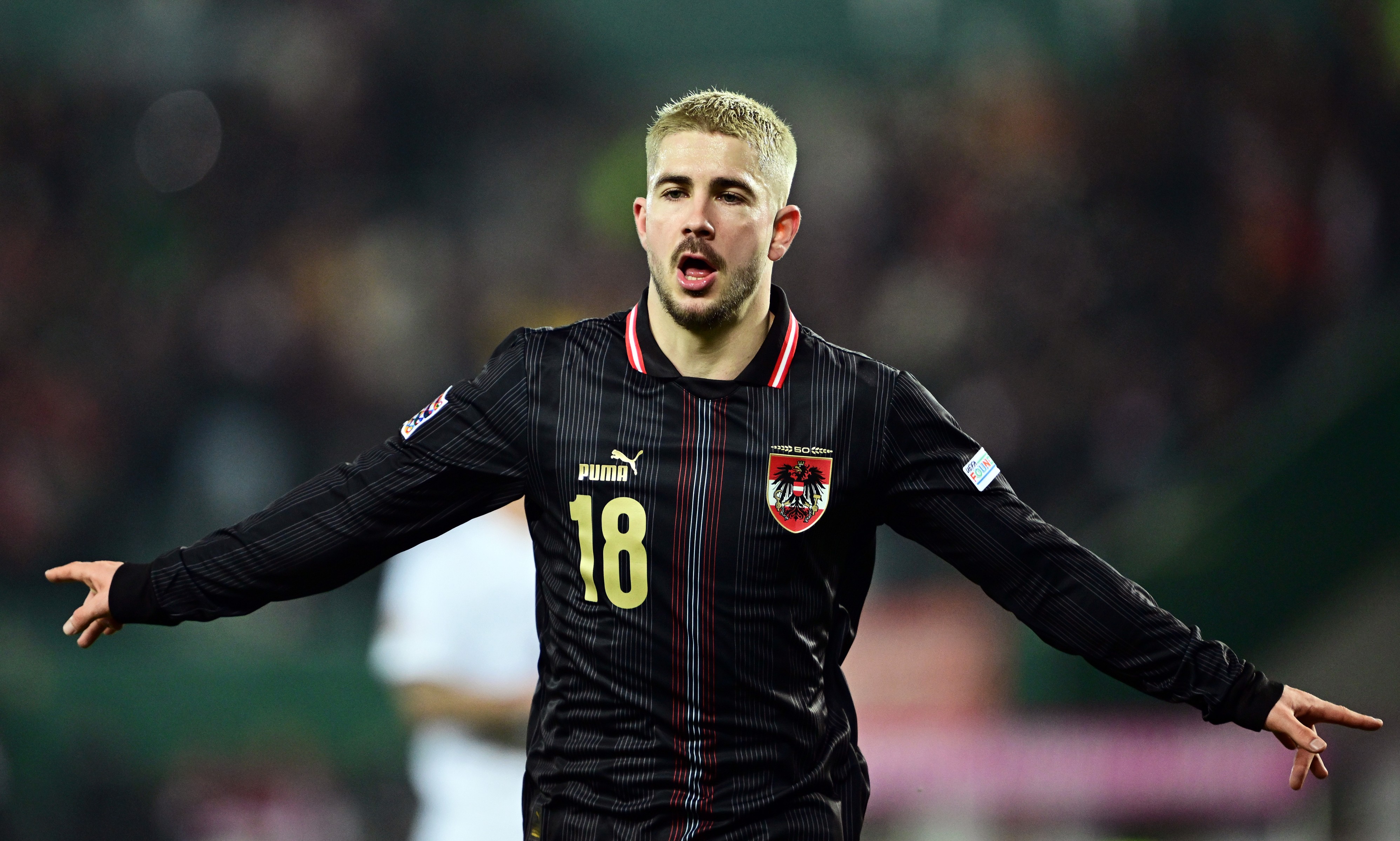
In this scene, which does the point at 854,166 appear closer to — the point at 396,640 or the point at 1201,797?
the point at 1201,797

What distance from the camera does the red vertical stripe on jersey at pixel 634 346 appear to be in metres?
2.78

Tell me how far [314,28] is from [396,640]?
4.86 meters

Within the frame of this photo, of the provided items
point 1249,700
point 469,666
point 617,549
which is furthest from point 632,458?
point 469,666

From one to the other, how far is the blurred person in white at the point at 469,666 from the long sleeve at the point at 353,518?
169cm

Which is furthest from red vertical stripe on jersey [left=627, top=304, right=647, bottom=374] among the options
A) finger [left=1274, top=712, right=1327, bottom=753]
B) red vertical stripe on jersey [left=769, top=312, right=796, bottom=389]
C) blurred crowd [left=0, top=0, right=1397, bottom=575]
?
blurred crowd [left=0, top=0, right=1397, bottom=575]

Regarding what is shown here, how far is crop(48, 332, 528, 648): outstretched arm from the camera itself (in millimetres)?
2768

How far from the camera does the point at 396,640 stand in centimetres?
463

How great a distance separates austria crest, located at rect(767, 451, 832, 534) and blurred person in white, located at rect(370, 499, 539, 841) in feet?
Result: 6.36

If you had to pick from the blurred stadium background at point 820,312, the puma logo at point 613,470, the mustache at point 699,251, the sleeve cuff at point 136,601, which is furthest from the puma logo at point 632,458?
the blurred stadium background at point 820,312

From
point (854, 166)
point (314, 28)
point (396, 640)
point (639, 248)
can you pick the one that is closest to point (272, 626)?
point (396, 640)

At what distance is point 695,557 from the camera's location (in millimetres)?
2633

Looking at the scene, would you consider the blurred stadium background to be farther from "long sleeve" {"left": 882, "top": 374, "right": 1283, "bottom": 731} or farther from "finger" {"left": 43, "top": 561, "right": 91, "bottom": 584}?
"long sleeve" {"left": 882, "top": 374, "right": 1283, "bottom": 731}

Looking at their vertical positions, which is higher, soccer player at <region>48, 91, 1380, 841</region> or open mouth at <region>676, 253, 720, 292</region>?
open mouth at <region>676, 253, 720, 292</region>

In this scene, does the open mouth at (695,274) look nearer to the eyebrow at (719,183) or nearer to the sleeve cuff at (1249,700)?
the eyebrow at (719,183)
